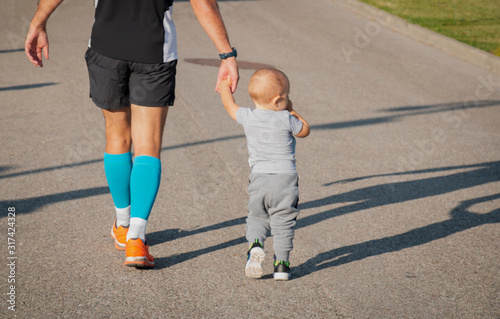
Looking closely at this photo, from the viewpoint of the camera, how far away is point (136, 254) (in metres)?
3.51

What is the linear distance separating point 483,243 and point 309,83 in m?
4.76

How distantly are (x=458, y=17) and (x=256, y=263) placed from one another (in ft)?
38.3

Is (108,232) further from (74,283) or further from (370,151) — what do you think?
(370,151)

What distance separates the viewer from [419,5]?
48.4ft

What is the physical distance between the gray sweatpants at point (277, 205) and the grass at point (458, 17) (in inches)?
326

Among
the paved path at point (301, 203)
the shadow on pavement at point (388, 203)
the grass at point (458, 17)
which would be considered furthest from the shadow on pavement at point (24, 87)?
the grass at point (458, 17)

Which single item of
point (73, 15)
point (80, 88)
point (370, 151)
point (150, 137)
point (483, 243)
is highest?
point (150, 137)

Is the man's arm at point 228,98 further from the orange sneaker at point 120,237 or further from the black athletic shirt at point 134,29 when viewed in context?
the orange sneaker at point 120,237

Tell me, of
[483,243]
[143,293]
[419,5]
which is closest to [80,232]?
[143,293]

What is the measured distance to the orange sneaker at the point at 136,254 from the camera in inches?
138

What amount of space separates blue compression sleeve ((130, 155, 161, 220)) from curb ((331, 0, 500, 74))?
25.9ft

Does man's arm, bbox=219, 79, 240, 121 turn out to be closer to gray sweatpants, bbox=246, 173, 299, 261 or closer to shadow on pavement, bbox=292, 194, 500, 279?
gray sweatpants, bbox=246, 173, 299, 261

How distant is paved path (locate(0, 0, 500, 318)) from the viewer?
3.37 metres

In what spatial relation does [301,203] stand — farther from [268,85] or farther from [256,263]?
[268,85]
